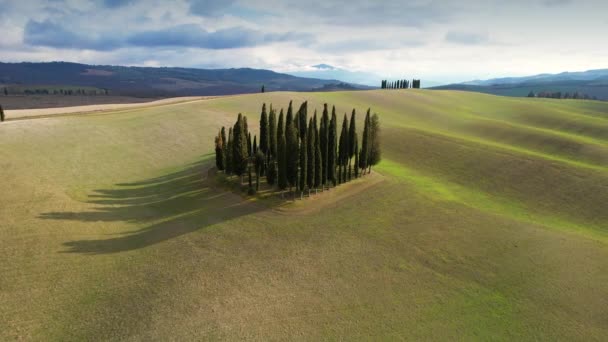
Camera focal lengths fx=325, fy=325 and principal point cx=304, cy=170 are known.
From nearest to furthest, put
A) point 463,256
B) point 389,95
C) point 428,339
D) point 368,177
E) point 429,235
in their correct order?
point 428,339 → point 463,256 → point 429,235 → point 368,177 → point 389,95

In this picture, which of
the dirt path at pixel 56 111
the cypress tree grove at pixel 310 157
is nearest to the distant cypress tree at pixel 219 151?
the cypress tree grove at pixel 310 157

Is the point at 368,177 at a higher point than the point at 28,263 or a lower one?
higher

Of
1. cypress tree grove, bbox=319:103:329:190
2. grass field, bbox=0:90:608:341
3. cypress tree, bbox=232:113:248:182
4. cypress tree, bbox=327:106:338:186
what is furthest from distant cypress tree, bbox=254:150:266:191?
cypress tree, bbox=327:106:338:186

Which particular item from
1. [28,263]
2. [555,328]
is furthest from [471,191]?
[28,263]

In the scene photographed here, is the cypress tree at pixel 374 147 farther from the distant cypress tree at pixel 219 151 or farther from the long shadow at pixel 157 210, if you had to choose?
the distant cypress tree at pixel 219 151

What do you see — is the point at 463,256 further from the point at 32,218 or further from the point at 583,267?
the point at 32,218

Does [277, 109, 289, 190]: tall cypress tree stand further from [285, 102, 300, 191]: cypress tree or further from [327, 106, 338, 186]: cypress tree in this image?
[327, 106, 338, 186]: cypress tree
